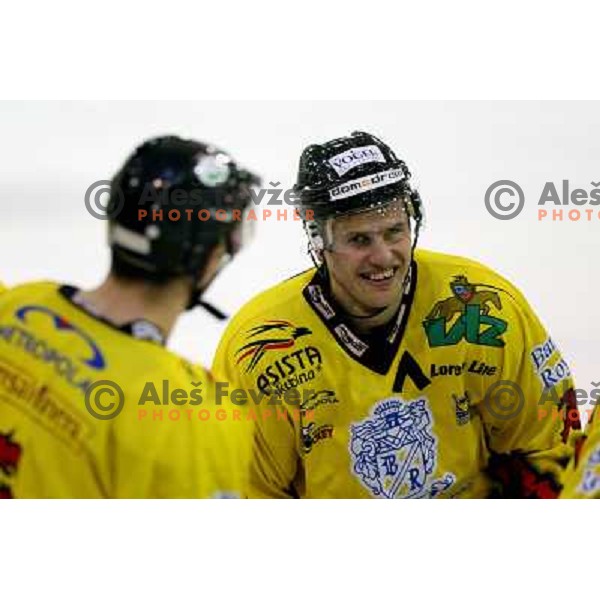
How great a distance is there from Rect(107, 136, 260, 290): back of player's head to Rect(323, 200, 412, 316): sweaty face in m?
0.26

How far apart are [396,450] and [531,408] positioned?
311 mm

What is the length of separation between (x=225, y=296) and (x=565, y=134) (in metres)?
0.80

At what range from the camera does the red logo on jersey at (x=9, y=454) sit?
247 cm

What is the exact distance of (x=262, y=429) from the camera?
2818 mm

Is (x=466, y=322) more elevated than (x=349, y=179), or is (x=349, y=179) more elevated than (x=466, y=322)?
(x=349, y=179)

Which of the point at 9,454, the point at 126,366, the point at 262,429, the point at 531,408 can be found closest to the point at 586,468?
the point at 531,408

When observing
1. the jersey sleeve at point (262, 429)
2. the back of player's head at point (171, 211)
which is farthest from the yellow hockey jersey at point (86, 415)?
the jersey sleeve at point (262, 429)

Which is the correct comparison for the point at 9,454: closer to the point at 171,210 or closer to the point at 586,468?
the point at 171,210

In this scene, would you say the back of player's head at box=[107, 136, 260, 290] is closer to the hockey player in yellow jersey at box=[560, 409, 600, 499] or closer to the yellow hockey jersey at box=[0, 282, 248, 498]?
the yellow hockey jersey at box=[0, 282, 248, 498]

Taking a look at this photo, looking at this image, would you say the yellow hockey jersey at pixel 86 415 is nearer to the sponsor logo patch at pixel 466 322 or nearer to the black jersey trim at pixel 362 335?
the black jersey trim at pixel 362 335

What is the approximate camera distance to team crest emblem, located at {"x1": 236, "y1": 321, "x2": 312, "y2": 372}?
2.82 metres

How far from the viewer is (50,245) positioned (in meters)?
2.69

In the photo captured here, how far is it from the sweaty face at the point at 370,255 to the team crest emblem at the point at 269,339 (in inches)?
5.1

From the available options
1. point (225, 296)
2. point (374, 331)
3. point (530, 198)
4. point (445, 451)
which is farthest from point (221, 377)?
point (530, 198)
